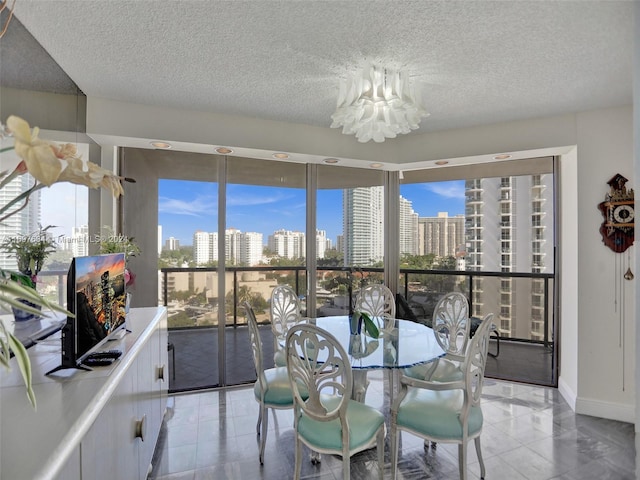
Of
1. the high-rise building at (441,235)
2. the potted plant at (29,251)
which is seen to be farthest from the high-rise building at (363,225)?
the potted plant at (29,251)

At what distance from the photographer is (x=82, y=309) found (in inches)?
61.5

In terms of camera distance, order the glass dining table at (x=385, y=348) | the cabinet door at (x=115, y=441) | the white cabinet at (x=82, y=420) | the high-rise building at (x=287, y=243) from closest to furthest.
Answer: the white cabinet at (x=82, y=420) < the cabinet door at (x=115, y=441) < the glass dining table at (x=385, y=348) < the high-rise building at (x=287, y=243)

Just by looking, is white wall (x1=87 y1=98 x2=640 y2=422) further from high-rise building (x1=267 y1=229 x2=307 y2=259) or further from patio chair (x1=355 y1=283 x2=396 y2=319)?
patio chair (x1=355 y1=283 x2=396 y2=319)

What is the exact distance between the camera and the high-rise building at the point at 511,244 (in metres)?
3.76

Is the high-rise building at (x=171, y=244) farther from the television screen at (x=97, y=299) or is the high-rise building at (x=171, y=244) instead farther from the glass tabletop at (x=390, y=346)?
the glass tabletop at (x=390, y=346)

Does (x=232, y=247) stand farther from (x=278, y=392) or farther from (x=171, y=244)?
(x=278, y=392)

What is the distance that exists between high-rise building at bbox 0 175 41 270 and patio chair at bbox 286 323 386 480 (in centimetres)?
131

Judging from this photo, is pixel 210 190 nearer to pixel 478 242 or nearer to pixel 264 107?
pixel 264 107

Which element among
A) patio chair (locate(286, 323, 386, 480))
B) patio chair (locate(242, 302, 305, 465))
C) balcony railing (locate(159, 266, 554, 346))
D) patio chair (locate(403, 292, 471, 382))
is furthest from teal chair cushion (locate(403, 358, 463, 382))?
balcony railing (locate(159, 266, 554, 346))

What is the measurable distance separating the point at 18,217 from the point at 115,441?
1.08 m

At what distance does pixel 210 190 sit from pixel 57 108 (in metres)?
1.56

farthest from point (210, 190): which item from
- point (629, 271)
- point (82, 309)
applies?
point (629, 271)

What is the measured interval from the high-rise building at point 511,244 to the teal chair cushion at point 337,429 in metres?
2.74

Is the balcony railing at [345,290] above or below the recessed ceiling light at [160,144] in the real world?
below
